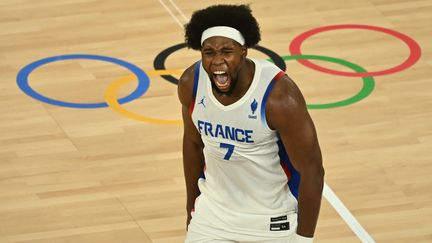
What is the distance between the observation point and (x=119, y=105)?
850cm

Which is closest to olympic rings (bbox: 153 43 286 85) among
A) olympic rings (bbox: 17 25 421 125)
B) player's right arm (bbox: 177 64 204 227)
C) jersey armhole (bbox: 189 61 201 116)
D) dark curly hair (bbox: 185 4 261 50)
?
olympic rings (bbox: 17 25 421 125)

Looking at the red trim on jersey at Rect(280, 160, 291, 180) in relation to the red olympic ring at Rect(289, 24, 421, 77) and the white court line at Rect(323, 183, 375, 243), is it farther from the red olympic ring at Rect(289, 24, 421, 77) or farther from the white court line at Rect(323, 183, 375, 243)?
the red olympic ring at Rect(289, 24, 421, 77)

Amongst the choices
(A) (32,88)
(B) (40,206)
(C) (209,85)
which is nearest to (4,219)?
(B) (40,206)

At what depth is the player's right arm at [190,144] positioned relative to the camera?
497cm

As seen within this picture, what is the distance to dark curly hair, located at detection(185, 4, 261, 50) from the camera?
4699mm

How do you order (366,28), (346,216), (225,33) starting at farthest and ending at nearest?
(366,28)
(346,216)
(225,33)

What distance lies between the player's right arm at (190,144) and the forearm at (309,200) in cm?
58

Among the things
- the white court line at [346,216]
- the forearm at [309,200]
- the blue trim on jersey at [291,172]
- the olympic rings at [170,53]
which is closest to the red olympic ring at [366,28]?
the olympic rings at [170,53]

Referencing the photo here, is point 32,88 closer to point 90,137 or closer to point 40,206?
point 90,137

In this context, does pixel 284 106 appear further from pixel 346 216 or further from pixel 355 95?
pixel 355 95

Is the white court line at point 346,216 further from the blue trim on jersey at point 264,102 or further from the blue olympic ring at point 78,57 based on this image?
the blue trim on jersey at point 264,102

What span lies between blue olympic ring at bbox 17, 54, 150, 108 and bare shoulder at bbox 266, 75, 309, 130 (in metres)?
3.90

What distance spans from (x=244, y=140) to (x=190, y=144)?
1.42 ft

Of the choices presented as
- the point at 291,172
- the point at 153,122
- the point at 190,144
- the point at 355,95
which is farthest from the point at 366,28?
the point at 291,172
